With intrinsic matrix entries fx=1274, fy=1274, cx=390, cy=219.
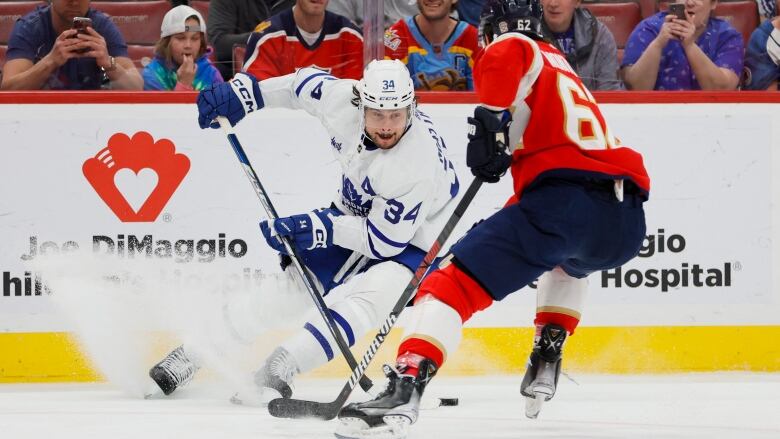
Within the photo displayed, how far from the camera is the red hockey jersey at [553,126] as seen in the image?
3.19m

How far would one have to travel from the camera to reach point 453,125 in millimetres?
4816

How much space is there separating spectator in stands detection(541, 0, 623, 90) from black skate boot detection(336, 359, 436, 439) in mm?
2132

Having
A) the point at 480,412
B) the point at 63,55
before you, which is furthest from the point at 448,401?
the point at 63,55

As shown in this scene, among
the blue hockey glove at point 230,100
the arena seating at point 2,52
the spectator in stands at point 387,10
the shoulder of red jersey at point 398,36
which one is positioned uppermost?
the spectator in stands at point 387,10

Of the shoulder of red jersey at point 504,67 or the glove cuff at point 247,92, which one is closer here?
the shoulder of red jersey at point 504,67

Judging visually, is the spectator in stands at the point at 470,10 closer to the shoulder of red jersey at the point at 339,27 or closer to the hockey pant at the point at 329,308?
the shoulder of red jersey at the point at 339,27

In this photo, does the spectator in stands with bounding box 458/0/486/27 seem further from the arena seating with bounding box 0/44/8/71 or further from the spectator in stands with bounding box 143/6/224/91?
the arena seating with bounding box 0/44/8/71

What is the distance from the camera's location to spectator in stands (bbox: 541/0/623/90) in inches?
193

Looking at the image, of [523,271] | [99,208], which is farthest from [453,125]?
[523,271]

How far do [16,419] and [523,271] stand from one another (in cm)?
157

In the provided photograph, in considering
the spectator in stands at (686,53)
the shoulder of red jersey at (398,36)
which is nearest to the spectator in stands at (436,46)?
the shoulder of red jersey at (398,36)

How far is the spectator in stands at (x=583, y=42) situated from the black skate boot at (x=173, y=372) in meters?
1.85

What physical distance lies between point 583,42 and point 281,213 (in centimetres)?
134

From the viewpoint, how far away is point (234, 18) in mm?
5062
